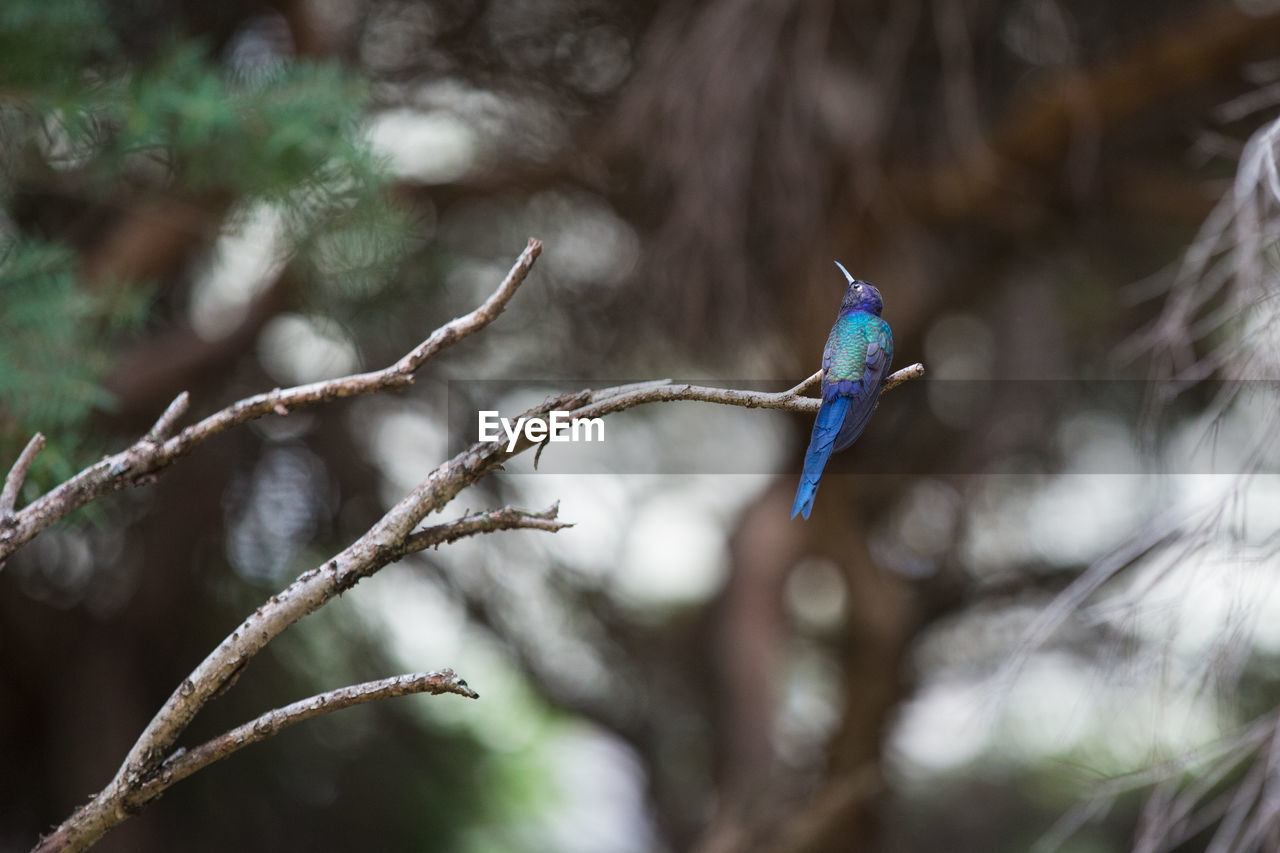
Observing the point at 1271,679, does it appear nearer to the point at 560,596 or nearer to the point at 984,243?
the point at 984,243

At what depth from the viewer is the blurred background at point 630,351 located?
167cm

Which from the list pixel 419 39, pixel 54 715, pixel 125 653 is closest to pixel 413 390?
pixel 419 39

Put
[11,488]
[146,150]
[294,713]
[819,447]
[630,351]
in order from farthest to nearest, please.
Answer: [630,351] < [146,150] < [11,488] < [294,713] < [819,447]

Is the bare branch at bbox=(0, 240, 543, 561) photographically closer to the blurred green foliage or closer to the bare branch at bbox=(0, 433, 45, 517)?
the bare branch at bbox=(0, 433, 45, 517)

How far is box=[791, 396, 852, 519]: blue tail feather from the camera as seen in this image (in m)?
0.48

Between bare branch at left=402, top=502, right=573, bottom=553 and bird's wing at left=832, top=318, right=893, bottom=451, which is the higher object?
bird's wing at left=832, top=318, right=893, bottom=451

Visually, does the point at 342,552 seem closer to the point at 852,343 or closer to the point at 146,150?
the point at 852,343

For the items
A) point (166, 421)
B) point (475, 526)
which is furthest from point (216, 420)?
point (475, 526)

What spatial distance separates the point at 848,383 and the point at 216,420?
409 millimetres

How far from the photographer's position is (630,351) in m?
2.46

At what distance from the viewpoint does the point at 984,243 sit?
9.87ft

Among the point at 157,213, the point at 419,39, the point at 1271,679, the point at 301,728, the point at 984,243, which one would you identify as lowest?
the point at 1271,679

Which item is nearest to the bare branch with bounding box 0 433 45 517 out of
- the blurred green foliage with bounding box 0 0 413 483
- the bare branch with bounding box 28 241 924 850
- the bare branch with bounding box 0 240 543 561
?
the bare branch with bounding box 0 240 543 561

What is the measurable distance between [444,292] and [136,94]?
0.75 meters
